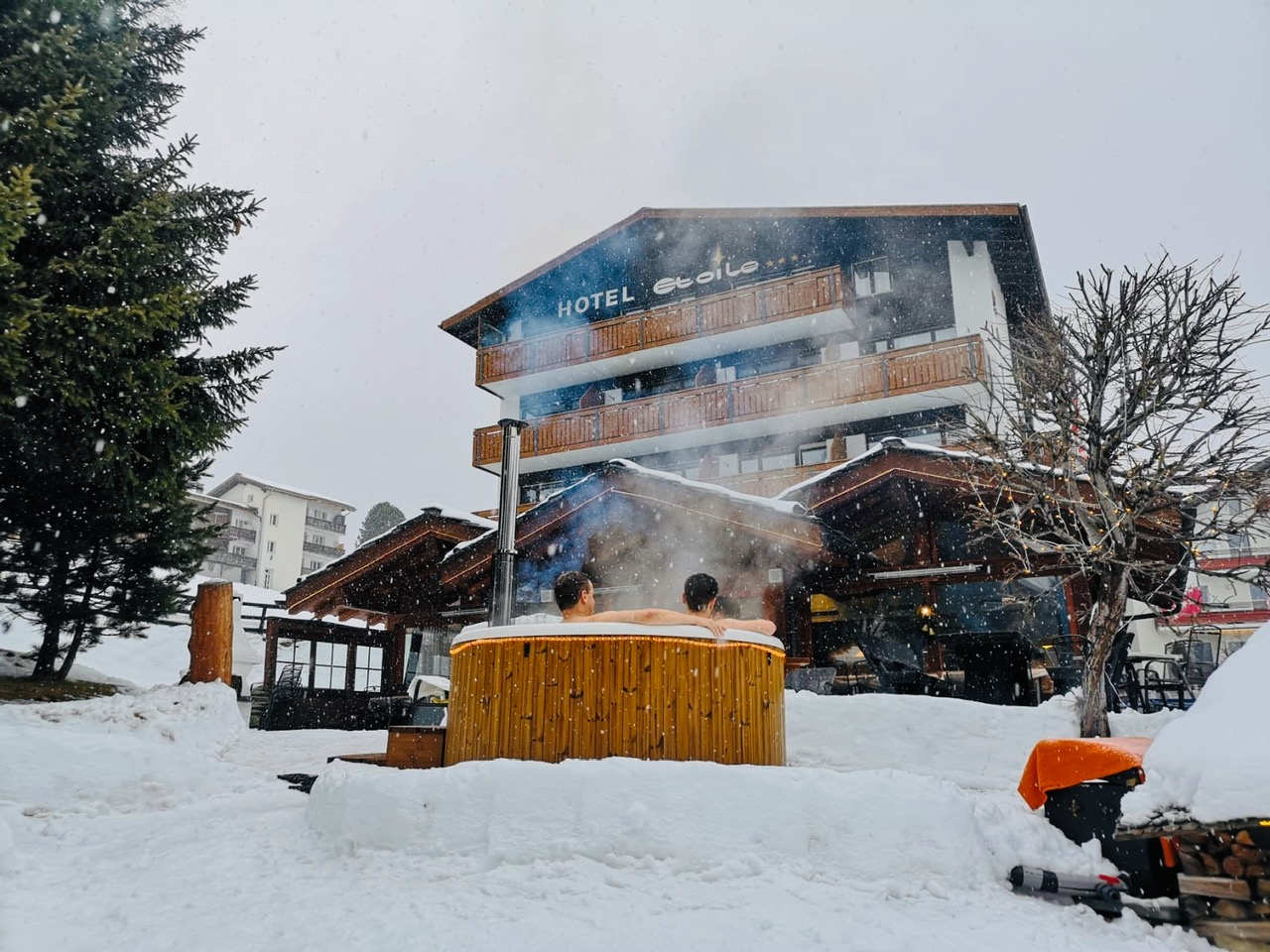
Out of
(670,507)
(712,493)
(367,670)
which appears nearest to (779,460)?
(670,507)

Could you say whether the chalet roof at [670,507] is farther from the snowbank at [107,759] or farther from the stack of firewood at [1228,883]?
the stack of firewood at [1228,883]

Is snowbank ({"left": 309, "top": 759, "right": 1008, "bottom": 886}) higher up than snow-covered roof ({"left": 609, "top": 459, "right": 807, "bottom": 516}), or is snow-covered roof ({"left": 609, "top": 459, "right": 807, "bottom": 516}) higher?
snow-covered roof ({"left": 609, "top": 459, "right": 807, "bottom": 516})

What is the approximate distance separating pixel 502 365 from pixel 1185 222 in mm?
126571

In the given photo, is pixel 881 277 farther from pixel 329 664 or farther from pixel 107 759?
pixel 107 759

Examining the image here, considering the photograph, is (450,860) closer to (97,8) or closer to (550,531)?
(550,531)

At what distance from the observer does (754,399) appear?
18.4m

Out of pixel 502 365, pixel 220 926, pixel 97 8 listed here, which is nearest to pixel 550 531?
pixel 97 8

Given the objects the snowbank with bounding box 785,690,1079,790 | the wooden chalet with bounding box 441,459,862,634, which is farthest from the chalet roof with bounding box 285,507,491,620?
the snowbank with bounding box 785,690,1079,790

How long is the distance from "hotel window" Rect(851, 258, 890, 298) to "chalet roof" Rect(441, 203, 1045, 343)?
109cm

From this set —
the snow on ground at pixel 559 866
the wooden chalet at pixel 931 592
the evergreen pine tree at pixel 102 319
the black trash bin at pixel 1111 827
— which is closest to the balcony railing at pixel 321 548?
the evergreen pine tree at pixel 102 319

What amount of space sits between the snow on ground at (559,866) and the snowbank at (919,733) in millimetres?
2111

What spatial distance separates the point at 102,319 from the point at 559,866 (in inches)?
262

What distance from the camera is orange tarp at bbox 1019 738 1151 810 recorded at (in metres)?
4.48

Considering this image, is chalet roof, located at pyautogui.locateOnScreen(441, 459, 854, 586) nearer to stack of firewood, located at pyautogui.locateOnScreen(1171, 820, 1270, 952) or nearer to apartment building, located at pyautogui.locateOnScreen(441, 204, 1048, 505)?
apartment building, located at pyautogui.locateOnScreen(441, 204, 1048, 505)
